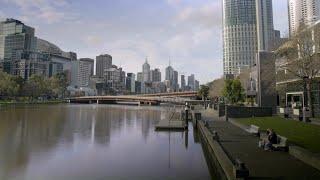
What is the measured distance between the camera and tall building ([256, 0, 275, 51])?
575ft

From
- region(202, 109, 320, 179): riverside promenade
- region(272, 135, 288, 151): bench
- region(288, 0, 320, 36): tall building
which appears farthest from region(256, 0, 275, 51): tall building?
region(272, 135, 288, 151): bench

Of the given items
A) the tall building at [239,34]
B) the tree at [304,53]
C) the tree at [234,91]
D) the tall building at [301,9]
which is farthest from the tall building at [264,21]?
the tree at [304,53]

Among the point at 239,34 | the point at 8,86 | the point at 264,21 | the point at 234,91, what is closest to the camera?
the point at 234,91

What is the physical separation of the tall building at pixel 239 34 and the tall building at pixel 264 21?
8.42 feet

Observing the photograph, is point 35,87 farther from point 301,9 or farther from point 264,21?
point 264,21

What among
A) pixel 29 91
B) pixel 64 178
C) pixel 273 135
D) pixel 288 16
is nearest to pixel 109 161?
pixel 64 178

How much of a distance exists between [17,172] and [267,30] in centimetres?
17731

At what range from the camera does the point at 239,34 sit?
178 m

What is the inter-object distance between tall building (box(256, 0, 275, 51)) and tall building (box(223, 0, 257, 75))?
257 centimetres

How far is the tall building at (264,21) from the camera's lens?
175 m

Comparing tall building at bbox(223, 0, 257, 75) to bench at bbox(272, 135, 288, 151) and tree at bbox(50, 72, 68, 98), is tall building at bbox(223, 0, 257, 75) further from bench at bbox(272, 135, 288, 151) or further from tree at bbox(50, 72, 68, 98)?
bench at bbox(272, 135, 288, 151)

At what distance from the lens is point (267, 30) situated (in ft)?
589

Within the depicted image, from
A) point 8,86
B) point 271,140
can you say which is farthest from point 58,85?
point 271,140

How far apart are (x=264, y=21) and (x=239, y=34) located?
592 inches
